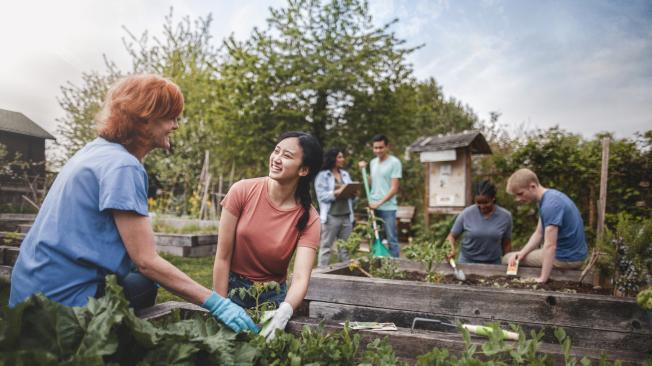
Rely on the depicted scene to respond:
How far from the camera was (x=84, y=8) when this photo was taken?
5.63m

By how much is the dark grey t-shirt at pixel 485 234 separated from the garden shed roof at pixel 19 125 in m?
4.79

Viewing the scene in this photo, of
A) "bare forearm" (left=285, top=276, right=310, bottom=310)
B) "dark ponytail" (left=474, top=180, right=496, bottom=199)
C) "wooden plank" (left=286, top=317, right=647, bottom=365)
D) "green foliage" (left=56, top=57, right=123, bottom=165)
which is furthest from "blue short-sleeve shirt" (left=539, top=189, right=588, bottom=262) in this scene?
"green foliage" (left=56, top=57, right=123, bottom=165)

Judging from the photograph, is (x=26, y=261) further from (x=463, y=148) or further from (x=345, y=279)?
(x=463, y=148)

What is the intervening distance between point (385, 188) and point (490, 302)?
3.20 m

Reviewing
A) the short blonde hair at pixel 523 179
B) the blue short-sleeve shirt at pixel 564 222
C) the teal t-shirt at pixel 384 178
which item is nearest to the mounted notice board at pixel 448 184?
the teal t-shirt at pixel 384 178

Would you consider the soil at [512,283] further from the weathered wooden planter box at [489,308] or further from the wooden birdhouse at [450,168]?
the wooden birdhouse at [450,168]

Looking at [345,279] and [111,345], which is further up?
[111,345]

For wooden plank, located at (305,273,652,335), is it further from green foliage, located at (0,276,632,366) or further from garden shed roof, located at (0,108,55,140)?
garden shed roof, located at (0,108,55,140)

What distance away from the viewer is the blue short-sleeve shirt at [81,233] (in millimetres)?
1398

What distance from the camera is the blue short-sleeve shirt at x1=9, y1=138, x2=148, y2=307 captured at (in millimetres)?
1398

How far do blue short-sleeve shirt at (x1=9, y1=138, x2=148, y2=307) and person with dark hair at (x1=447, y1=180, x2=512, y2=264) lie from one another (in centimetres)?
352

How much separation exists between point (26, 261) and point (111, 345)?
2.28ft

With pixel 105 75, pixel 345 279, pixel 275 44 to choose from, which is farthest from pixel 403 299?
pixel 105 75

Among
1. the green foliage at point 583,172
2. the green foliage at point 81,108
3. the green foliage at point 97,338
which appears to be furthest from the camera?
the green foliage at point 81,108
